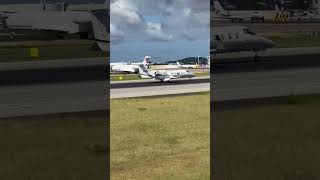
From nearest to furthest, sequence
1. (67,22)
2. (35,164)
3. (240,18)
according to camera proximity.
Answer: (35,164) < (67,22) < (240,18)

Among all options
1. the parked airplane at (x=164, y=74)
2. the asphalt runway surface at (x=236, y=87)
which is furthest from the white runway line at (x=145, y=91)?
the asphalt runway surface at (x=236, y=87)

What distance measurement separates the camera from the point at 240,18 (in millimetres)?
3377

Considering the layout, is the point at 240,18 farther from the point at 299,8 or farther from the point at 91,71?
the point at 91,71

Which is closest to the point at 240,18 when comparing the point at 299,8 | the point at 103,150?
the point at 299,8

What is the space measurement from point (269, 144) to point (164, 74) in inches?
405

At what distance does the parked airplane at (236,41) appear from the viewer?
3076 mm

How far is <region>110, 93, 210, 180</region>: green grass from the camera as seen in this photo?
9.29 ft

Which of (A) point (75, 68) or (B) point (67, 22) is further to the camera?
(A) point (75, 68)

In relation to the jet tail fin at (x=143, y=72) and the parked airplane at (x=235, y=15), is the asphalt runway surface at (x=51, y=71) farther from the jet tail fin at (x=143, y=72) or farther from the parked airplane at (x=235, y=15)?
the jet tail fin at (x=143, y=72)

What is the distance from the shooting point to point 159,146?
355 centimetres

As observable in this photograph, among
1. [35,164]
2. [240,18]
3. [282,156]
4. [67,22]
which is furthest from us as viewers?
[240,18]

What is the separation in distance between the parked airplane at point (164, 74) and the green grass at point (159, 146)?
765cm

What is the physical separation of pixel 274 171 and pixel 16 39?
2169 mm

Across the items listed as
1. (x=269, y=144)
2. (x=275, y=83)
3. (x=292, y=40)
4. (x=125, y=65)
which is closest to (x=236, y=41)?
(x=292, y=40)
